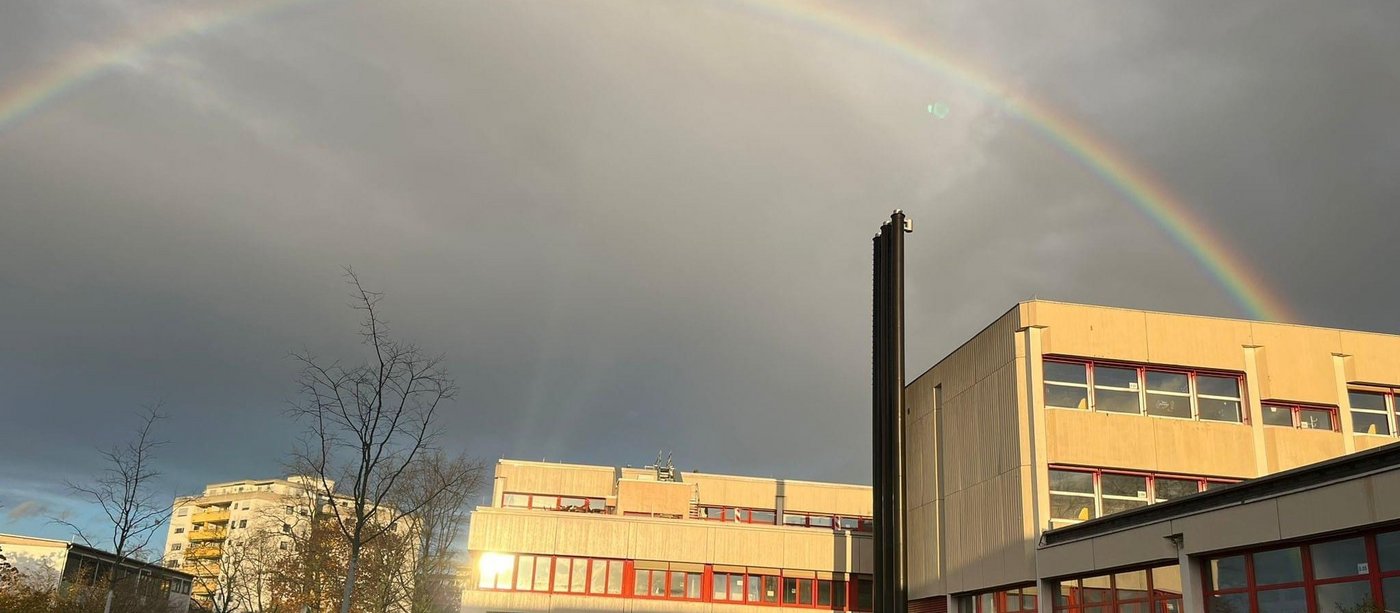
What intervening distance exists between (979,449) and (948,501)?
2.88m

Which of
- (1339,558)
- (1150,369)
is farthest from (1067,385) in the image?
(1339,558)

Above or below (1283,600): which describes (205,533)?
above

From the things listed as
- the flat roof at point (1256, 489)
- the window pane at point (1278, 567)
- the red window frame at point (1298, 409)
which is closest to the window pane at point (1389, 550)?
the flat roof at point (1256, 489)

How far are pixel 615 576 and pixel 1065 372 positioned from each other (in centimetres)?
1997

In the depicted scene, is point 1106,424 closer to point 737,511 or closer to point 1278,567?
point 1278,567

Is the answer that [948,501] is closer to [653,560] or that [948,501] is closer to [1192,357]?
[1192,357]

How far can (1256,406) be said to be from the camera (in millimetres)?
29891

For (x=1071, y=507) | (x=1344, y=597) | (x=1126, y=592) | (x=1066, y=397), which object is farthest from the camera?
(x=1066, y=397)

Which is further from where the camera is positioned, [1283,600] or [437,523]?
[437,523]

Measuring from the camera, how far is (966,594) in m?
32.6

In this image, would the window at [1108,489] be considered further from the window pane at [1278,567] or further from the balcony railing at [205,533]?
the balcony railing at [205,533]

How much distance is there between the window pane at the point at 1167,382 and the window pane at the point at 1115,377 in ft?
1.61

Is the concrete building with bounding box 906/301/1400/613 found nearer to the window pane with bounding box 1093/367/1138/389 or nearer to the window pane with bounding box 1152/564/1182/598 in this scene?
the window pane with bounding box 1093/367/1138/389

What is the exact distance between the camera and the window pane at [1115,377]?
2997cm
